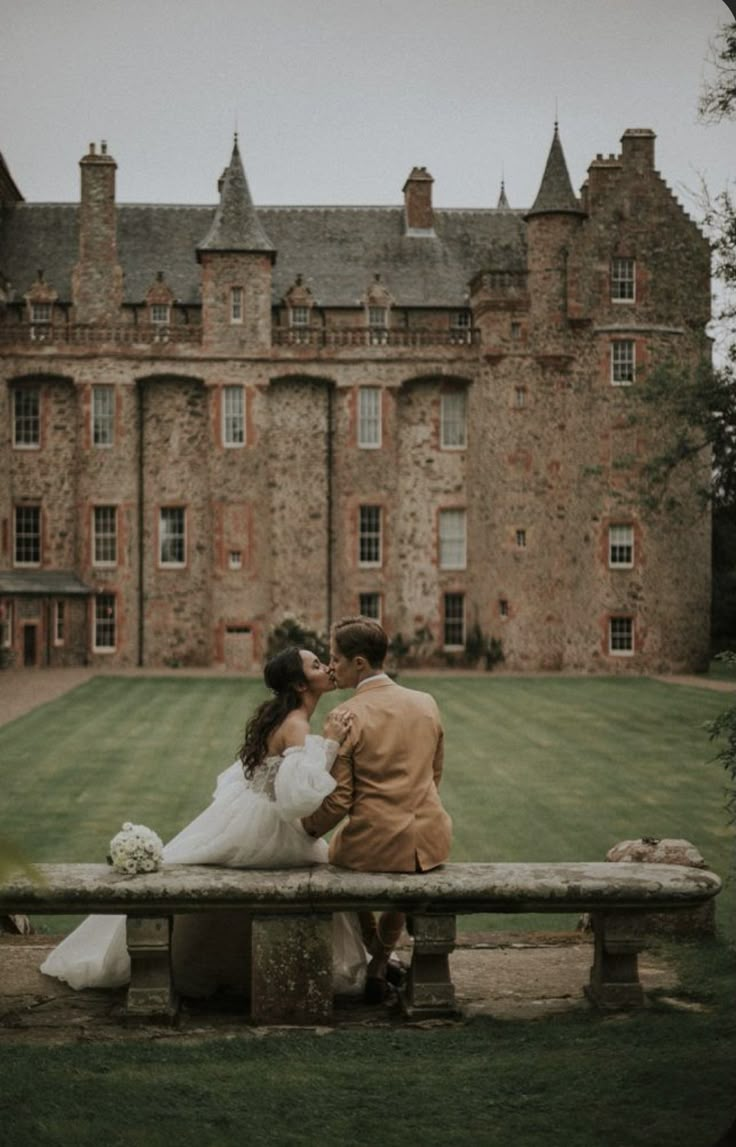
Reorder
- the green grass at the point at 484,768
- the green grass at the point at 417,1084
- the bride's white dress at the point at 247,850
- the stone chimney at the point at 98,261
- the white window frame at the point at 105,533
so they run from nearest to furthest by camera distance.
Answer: the green grass at the point at 417,1084 < the bride's white dress at the point at 247,850 < the green grass at the point at 484,768 < the white window frame at the point at 105,533 < the stone chimney at the point at 98,261

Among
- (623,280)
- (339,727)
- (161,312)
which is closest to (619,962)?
(339,727)

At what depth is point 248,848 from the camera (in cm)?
665

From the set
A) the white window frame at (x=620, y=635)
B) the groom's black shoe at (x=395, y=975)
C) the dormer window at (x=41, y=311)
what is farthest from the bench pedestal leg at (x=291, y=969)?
the dormer window at (x=41, y=311)

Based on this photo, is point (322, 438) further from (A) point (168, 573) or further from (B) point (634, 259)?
(B) point (634, 259)

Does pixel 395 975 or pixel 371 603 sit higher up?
pixel 371 603

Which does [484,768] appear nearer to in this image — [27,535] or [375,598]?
[375,598]

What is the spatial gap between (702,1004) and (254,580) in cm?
3349

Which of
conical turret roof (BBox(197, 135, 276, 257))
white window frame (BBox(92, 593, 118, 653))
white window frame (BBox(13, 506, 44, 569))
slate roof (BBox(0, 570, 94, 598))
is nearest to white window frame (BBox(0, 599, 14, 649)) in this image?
slate roof (BBox(0, 570, 94, 598))

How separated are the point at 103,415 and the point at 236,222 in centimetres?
656

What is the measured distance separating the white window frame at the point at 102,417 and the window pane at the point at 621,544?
46.5 ft

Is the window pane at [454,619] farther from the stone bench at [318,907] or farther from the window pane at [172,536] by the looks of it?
the stone bench at [318,907]

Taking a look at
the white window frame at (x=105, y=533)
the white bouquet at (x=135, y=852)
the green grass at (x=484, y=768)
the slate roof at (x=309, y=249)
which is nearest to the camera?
the white bouquet at (x=135, y=852)

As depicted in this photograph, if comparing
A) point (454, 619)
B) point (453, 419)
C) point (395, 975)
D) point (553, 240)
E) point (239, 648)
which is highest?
point (553, 240)

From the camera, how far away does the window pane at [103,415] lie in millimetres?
39562
